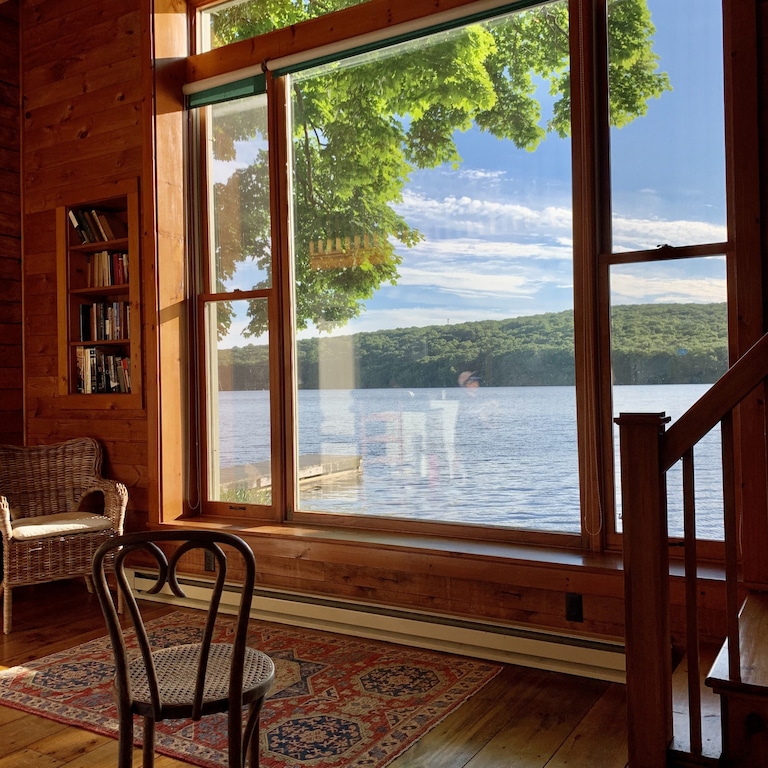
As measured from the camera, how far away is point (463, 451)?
3941mm

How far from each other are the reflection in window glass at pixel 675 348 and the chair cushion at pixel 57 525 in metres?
2.78

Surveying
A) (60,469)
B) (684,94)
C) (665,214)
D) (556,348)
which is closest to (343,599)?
(556,348)

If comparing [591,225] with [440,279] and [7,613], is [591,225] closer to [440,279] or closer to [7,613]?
[440,279]

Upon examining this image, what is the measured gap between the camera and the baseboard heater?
10.9 ft

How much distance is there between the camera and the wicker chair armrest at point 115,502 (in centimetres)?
448

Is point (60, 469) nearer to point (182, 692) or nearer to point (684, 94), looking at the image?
point (182, 692)

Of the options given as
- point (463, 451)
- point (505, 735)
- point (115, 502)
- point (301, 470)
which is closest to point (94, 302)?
point (115, 502)

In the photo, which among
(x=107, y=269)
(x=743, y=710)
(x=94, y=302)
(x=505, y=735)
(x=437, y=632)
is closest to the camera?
(x=743, y=710)

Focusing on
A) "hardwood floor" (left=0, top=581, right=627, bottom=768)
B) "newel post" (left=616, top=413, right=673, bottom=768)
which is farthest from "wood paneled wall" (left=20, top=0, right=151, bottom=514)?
"newel post" (left=616, top=413, right=673, bottom=768)

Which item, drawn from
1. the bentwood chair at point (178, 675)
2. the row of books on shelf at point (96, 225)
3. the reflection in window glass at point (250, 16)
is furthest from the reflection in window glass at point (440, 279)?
the bentwood chair at point (178, 675)

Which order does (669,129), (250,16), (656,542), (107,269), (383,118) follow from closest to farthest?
(656,542) < (669,129) < (383,118) < (250,16) < (107,269)

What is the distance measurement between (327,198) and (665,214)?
181 cm

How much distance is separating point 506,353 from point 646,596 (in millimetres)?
1734

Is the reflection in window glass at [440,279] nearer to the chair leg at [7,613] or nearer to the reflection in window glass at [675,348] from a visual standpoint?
the reflection in window glass at [675,348]
